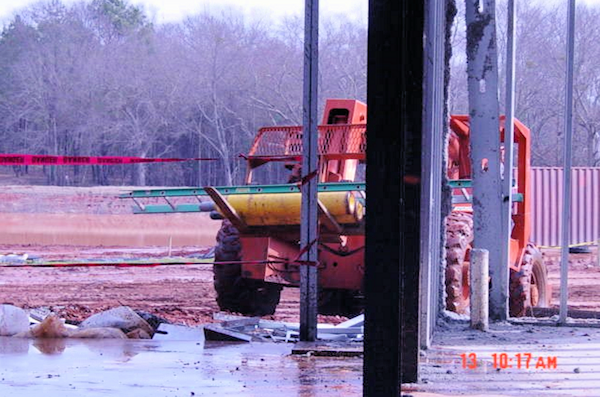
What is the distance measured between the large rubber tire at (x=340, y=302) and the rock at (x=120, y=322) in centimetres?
339

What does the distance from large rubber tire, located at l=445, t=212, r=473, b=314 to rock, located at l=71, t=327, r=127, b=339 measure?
387 cm

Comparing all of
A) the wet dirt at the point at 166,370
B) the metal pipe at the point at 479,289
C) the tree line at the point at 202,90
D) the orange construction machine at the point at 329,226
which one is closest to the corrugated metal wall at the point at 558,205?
the tree line at the point at 202,90

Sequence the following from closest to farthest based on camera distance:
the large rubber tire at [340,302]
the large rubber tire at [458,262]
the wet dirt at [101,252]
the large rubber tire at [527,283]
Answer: the large rubber tire at [458,262] < the large rubber tire at [527,283] < the large rubber tire at [340,302] < the wet dirt at [101,252]

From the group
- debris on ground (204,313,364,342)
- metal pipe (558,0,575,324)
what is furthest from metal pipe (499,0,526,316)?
debris on ground (204,313,364,342)

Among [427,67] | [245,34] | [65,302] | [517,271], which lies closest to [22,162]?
[427,67]

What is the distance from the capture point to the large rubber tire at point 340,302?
14977mm

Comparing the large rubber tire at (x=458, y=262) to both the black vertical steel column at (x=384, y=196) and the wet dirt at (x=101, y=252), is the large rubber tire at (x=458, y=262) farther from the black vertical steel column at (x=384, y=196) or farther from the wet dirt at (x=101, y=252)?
the black vertical steel column at (x=384, y=196)

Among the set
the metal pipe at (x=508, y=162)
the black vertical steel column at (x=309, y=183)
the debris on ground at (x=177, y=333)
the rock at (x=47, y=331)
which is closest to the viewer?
the black vertical steel column at (x=309, y=183)

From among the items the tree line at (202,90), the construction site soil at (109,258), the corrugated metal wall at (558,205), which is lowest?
the construction site soil at (109,258)

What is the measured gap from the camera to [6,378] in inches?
326

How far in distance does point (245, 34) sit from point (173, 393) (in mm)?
59384

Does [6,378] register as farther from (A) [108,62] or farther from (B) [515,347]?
(A) [108,62]

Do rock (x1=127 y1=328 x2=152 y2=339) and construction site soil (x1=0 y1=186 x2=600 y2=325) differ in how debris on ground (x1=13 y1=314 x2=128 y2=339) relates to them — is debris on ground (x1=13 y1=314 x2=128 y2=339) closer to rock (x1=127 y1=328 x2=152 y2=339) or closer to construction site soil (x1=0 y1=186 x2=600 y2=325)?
rock (x1=127 y1=328 x2=152 y2=339)
